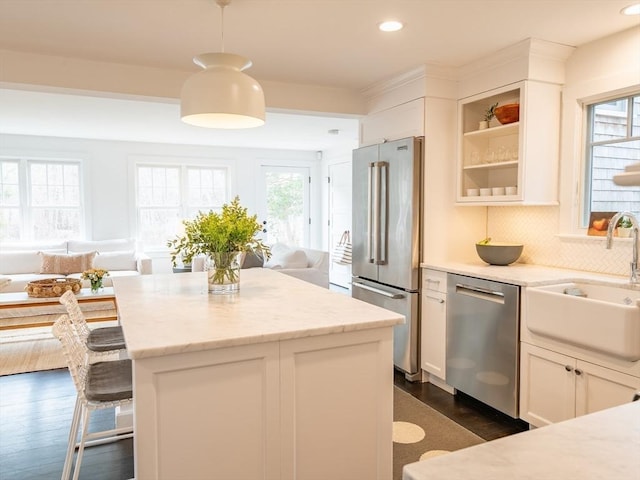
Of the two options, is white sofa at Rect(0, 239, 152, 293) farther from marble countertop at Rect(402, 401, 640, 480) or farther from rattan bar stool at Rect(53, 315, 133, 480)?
marble countertop at Rect(402, 401, 640, 480)

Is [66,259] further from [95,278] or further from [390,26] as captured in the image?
[390,26]

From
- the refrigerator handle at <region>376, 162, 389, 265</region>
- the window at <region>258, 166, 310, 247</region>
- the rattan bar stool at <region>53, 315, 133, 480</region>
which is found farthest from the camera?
the window at <region>258, 166, 310, 247</region>

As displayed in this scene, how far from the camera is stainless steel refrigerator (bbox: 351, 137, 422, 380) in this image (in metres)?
3.57

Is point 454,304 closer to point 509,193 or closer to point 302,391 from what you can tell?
point 509,193

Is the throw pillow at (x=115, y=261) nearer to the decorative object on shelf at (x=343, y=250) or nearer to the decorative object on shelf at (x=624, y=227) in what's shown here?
the decorative object on shelf at (x=343, y=250)

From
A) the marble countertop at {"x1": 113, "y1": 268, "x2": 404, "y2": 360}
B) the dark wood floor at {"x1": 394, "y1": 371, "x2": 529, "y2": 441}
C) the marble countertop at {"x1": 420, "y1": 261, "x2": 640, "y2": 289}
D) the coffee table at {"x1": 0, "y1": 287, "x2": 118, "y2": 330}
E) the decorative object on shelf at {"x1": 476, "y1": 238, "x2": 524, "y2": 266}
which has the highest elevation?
the decorative object on shelf at {"x1": 476, "y1": 238, "x2": 524, "y2": 266}

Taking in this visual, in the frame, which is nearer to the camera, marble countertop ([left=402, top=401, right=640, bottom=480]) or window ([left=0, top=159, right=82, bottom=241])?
marble countertop ([left=402, top=401, right=640, bottom=480])

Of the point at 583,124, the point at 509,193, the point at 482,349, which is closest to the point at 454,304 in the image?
the point at 482,349

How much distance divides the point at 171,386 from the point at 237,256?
0.95 m

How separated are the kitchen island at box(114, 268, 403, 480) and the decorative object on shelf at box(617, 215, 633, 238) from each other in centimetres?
185

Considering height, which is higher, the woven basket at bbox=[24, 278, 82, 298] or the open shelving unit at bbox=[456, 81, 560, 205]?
the open shelving unit at bbox=[456, 81, 560, 205]

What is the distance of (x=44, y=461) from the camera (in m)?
2.46

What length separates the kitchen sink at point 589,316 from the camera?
7.06ft

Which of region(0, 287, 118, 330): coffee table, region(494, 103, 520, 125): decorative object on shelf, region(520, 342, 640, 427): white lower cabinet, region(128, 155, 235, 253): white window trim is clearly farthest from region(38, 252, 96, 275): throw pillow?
region(520, 342, 640, 427): white lower cabinet
